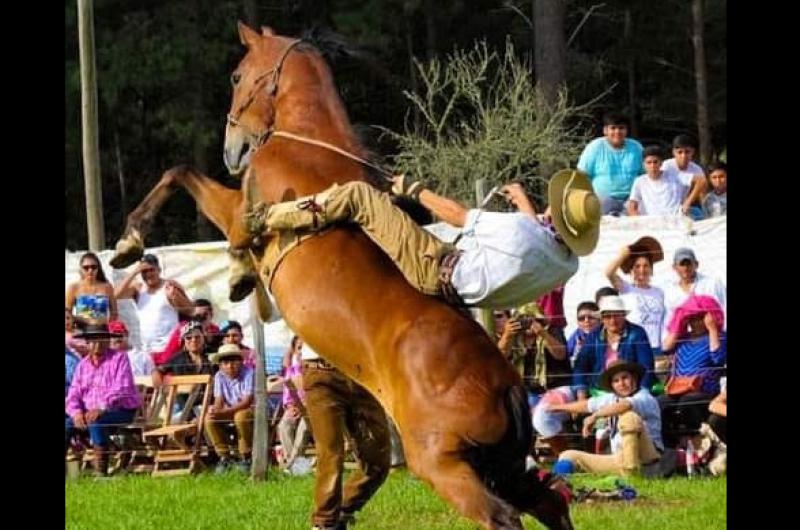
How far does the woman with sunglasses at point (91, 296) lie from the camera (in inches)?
516

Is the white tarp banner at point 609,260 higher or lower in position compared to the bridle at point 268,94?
lower

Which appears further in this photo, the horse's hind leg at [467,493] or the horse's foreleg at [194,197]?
the horse's foreleg at [194,197]

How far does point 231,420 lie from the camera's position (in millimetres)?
12578

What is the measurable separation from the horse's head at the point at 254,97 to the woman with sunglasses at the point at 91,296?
467 centimetres

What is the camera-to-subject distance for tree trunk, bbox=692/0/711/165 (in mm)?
26047

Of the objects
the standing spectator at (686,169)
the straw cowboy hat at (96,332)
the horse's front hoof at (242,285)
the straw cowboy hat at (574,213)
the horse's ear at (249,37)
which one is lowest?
the straw cowboy hat at (96,332)

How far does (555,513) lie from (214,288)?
704cm

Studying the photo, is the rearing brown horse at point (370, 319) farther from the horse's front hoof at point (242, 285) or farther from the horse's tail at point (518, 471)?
the horse's front hoof at point (242, 285)

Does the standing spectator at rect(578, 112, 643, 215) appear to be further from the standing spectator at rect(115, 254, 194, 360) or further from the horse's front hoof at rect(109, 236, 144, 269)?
the horse's front hoof at rect(109, 236, 144, 269)

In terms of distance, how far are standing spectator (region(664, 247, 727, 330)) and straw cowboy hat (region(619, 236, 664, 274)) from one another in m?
0.25

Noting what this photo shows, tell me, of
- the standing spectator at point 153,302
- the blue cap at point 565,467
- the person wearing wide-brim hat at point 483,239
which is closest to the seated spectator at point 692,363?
the blue cap at point 565,467

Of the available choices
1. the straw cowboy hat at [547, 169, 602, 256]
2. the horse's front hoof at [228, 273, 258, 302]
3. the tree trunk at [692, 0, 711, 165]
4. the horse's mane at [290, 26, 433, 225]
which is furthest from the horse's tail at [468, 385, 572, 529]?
the tree trunk at [692, 0, 711, 165]
